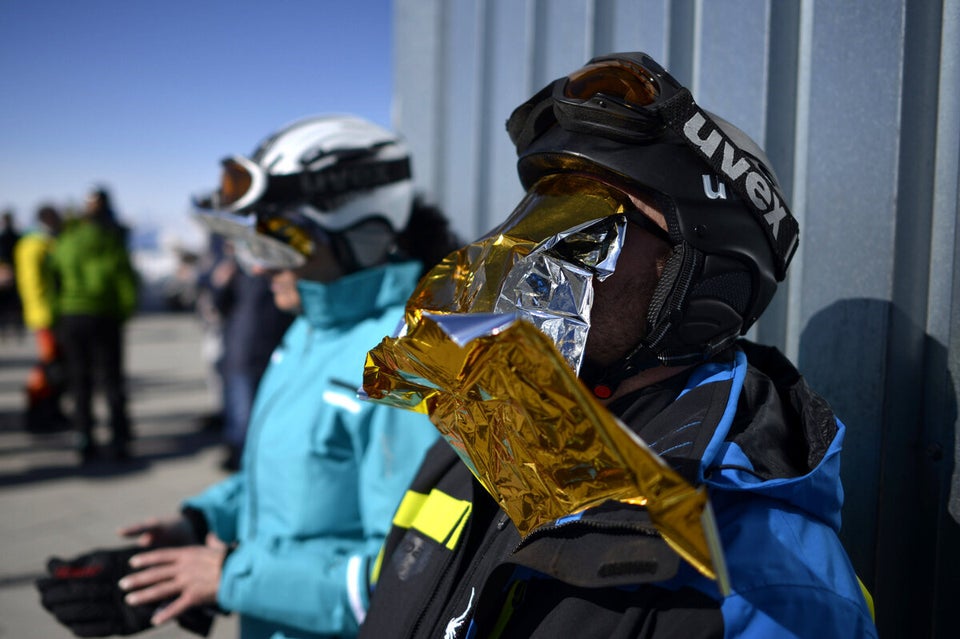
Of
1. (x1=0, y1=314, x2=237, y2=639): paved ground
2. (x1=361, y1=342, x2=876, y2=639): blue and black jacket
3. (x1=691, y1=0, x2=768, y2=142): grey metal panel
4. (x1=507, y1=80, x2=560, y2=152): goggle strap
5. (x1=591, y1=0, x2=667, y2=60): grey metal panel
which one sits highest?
(x1=591, y1=0, x2=667, y2=60): grey metal panel

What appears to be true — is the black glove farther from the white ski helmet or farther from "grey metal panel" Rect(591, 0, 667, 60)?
"grey metal panel" Rect(591, 0, 667, 60)

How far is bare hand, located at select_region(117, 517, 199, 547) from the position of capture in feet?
6.82

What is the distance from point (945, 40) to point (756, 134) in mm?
454

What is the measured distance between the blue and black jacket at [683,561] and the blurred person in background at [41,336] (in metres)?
6.98

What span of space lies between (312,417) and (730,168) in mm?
1268

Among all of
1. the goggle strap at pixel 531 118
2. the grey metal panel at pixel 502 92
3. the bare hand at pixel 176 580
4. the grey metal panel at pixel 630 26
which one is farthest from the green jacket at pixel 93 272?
the goggle strap at pixel 531 118

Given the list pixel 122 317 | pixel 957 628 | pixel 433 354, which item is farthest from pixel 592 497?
pixel 122 317

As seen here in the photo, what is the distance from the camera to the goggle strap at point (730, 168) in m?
1.24

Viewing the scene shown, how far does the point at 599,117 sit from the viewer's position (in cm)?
125

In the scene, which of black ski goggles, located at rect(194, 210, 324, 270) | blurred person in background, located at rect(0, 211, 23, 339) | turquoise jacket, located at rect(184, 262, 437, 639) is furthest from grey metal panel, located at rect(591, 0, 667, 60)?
blurred person in background, located at rect(0, 211, 23, 339)

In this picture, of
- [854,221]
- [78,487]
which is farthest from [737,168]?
[78,487]

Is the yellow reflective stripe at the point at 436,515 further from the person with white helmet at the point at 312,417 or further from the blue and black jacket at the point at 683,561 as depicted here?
the person with white helmet at the point at 312,417

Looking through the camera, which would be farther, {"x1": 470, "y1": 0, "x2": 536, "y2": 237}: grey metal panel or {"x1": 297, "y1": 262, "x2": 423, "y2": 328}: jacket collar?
{"x1": 470, "y1": 0, "x2": 536, "y2": 237}: grey metal panel

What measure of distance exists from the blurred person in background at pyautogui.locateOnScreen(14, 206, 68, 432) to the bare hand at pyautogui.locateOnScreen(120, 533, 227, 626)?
607 cm
